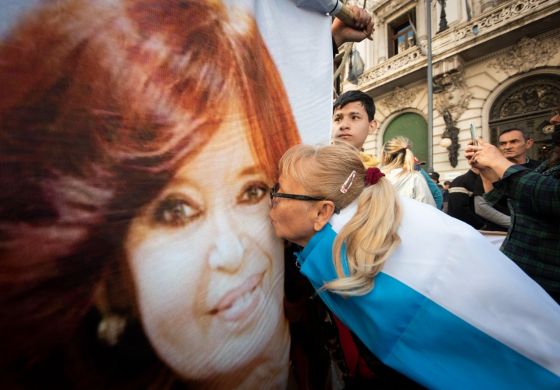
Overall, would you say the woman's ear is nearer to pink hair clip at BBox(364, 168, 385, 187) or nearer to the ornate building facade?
pink hair clip at BBox(364, 168, 385, 187)

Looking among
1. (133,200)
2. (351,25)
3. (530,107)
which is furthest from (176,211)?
(530,107)

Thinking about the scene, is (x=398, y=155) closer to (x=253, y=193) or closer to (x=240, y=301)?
(x=253, y=193)

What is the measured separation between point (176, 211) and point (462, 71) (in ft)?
35.1

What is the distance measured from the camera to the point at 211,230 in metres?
0.70

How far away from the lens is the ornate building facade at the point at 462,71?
6.85m

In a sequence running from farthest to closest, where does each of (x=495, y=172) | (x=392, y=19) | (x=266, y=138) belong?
(x=392, y=19), (x=495, y=172), (x=266, y=138)

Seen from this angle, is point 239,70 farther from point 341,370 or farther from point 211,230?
point 341,370

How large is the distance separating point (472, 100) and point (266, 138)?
32.6 feet

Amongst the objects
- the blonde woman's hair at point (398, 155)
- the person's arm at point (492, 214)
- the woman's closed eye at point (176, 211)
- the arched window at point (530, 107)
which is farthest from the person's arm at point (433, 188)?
the arched window at point (530, 107)

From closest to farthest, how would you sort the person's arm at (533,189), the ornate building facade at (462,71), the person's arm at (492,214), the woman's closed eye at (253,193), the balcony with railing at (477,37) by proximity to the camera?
1. the woman's closed eye at (253,193)
2. the person's arm at (533,189)
3. the person's arm at (492,214)
4. the balcony with railing at (477,37)
5. the ornate building facade at (462,71)

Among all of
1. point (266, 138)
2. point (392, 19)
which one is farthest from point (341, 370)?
point (392, 19)

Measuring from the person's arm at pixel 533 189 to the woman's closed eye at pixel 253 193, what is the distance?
43.9 inches

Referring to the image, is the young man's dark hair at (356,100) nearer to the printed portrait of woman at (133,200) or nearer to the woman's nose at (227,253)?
the printed portrait of woman at (133,200)

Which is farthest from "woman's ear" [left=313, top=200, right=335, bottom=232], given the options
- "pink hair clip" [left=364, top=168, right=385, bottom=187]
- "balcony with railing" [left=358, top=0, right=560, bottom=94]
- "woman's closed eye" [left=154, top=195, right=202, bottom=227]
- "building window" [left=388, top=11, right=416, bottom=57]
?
"building window" [left=388, top=11, right=416, bottom=57]
